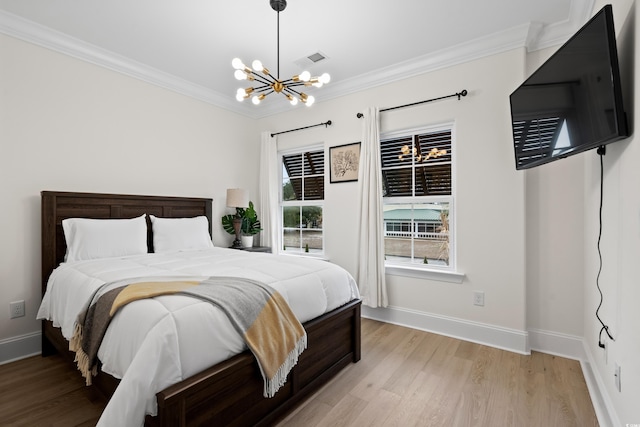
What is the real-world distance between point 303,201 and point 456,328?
8.07 feet

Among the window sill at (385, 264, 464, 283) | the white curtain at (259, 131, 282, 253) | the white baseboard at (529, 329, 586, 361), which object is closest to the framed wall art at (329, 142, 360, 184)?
the white curtain at (259, 131, 282, 253)

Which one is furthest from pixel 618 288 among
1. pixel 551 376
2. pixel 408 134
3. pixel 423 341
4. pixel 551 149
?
pixel 408 134

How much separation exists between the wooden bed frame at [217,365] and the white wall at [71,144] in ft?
0.53

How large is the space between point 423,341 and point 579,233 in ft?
5.29

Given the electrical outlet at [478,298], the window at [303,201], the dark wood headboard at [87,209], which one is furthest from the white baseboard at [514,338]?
the dark wood headboard at [87,209]

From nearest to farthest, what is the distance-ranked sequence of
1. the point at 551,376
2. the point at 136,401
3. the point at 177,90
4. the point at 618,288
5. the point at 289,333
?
the point at 136,401 < the point at 618,288 < the point at 289,333 < the point at 551,376 < the point at 177,90

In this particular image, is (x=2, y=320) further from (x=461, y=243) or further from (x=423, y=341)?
(x=461, y=243)

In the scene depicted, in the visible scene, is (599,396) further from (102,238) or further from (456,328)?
(102,238)

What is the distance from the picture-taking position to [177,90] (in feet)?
12.5

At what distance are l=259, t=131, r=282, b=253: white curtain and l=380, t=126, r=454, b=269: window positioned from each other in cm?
166

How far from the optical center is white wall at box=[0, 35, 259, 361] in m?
2.61

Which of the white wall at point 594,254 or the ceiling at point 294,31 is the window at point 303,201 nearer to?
the ceiling at point 294,31

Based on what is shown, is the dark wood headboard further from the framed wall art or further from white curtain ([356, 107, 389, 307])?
white curtain ([356, 107, 389, 307])

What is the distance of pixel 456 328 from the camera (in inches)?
120
